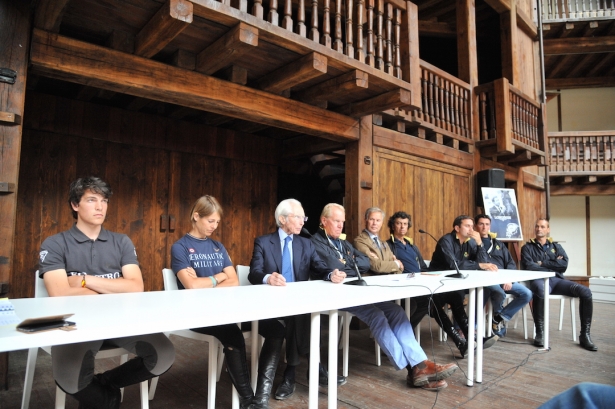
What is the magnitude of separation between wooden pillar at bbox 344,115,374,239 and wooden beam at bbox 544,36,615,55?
593cm

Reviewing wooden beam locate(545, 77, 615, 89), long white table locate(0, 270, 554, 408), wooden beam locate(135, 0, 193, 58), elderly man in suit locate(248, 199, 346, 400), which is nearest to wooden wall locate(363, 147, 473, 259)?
elderly man in suit locate(248, 199, 346, 400)

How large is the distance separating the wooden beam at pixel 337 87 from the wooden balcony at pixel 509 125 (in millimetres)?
3041

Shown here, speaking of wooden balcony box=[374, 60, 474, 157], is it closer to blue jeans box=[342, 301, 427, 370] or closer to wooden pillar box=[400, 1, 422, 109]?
wooden pillar box=[400, 1, 422, 109]

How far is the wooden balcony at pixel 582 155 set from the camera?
790cm

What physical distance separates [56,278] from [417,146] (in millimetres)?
4249

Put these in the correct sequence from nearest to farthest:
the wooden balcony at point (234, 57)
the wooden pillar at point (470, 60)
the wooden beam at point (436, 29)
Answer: the wooden balcony at point (234, 57), the wooden pillar at point (470, 60), the wooden beam at point (436, 29)

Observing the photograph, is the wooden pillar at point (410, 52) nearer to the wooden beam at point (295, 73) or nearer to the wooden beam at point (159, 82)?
the wooden beam at point (159, 82)

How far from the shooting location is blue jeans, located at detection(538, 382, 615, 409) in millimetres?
647

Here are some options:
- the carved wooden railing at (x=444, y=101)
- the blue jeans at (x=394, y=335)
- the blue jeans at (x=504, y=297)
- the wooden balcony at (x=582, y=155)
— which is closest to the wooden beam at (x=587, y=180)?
the wooden balcony at (x=582, y=155)

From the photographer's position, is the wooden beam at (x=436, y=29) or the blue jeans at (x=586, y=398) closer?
the blue jeans at (x=586, y=398)

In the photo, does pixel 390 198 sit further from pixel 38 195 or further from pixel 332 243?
pixel 38 195

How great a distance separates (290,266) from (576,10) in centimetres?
823

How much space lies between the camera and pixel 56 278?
6.03ft

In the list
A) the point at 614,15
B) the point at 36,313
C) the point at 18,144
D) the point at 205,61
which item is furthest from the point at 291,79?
the point at 614,15
